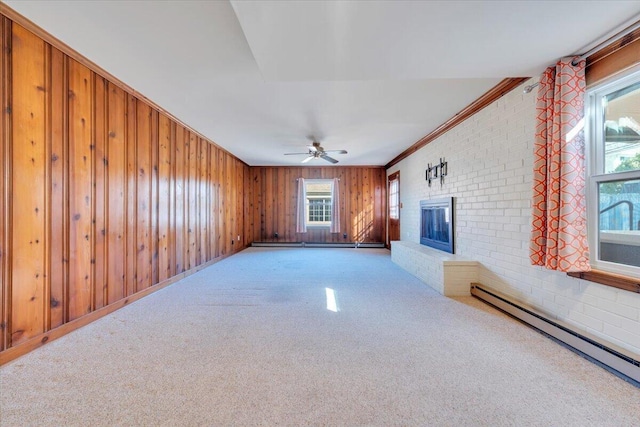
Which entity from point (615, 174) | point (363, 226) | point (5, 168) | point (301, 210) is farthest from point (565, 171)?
point (301, 210)

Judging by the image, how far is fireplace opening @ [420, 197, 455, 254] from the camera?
356cm

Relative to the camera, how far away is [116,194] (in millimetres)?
2570

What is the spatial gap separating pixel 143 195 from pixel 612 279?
4.41m

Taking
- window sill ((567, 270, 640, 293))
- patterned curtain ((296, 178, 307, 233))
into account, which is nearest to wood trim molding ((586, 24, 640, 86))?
window sill ((567, 270, 640, 293))

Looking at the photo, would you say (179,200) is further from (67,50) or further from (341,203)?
(341,203)

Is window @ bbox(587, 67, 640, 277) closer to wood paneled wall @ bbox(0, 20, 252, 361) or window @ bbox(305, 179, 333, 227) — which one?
wood paneled wall @ bbox(0, 20, 252, 361)

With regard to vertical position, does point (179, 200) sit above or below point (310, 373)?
above

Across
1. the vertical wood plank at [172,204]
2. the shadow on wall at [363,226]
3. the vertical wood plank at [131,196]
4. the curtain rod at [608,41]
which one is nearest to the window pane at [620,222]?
the curtain rod at [608,41]

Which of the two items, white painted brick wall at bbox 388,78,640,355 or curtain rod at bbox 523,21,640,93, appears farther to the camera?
white painted brick wall at bbox 388,78,640,355

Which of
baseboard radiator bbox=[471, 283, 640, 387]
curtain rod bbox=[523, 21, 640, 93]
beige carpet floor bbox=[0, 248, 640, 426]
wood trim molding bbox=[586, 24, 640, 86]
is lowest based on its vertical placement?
beige carpet floor bbox=[0, 248, 640, 426]

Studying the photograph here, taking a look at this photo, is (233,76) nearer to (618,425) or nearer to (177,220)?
(177,220)

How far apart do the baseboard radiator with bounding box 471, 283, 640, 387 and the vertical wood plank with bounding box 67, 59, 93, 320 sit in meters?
3.99

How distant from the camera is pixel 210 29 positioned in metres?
1.73

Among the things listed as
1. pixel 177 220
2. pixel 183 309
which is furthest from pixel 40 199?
pixel 177 220
